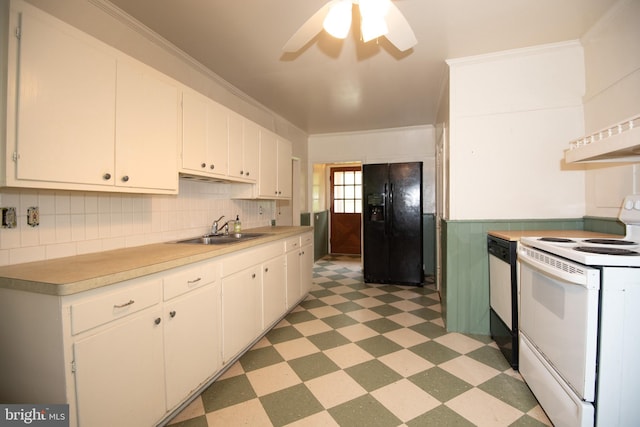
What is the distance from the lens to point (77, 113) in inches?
54.2

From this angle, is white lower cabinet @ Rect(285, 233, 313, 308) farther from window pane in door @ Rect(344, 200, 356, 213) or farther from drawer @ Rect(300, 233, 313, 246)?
window pane in door @ Rect(344, 200, 356, 213)

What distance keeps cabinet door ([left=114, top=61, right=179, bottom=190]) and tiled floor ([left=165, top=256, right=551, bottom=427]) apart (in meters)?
1.40

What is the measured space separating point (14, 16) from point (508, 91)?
3215mm

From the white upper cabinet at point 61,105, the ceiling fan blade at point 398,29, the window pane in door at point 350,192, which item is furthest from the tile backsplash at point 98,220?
the window pane in door at point 350,192

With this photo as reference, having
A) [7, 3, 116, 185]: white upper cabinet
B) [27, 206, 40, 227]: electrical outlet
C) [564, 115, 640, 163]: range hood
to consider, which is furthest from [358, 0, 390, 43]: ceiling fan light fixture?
[27, 206, 40, 227]: electrical outlet

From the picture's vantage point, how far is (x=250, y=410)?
1645 mm

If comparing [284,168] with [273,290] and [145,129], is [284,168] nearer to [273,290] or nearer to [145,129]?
[273,290]

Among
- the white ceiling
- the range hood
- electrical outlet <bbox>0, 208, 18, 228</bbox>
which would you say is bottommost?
electrical outlet <bbox>0, 208, 18, 228</bbox>

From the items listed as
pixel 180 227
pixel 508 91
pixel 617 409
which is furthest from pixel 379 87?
pixel 617 409

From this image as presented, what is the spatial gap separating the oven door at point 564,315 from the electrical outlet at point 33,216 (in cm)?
262

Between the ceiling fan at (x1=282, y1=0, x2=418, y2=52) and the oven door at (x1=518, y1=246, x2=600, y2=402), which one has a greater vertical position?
the ceiling fan at (x1=282, y1=0, x2=418, y2=52)

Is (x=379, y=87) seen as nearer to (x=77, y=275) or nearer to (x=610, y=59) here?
(x=610, y=59)

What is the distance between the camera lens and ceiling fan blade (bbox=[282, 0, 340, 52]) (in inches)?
56.8

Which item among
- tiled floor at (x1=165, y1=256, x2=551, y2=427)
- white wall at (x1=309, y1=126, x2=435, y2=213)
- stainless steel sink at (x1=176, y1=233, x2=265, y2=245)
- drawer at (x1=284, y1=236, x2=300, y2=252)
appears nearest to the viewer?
tiled floor at (x1=165, y1=256, x2=551, y2=427)
